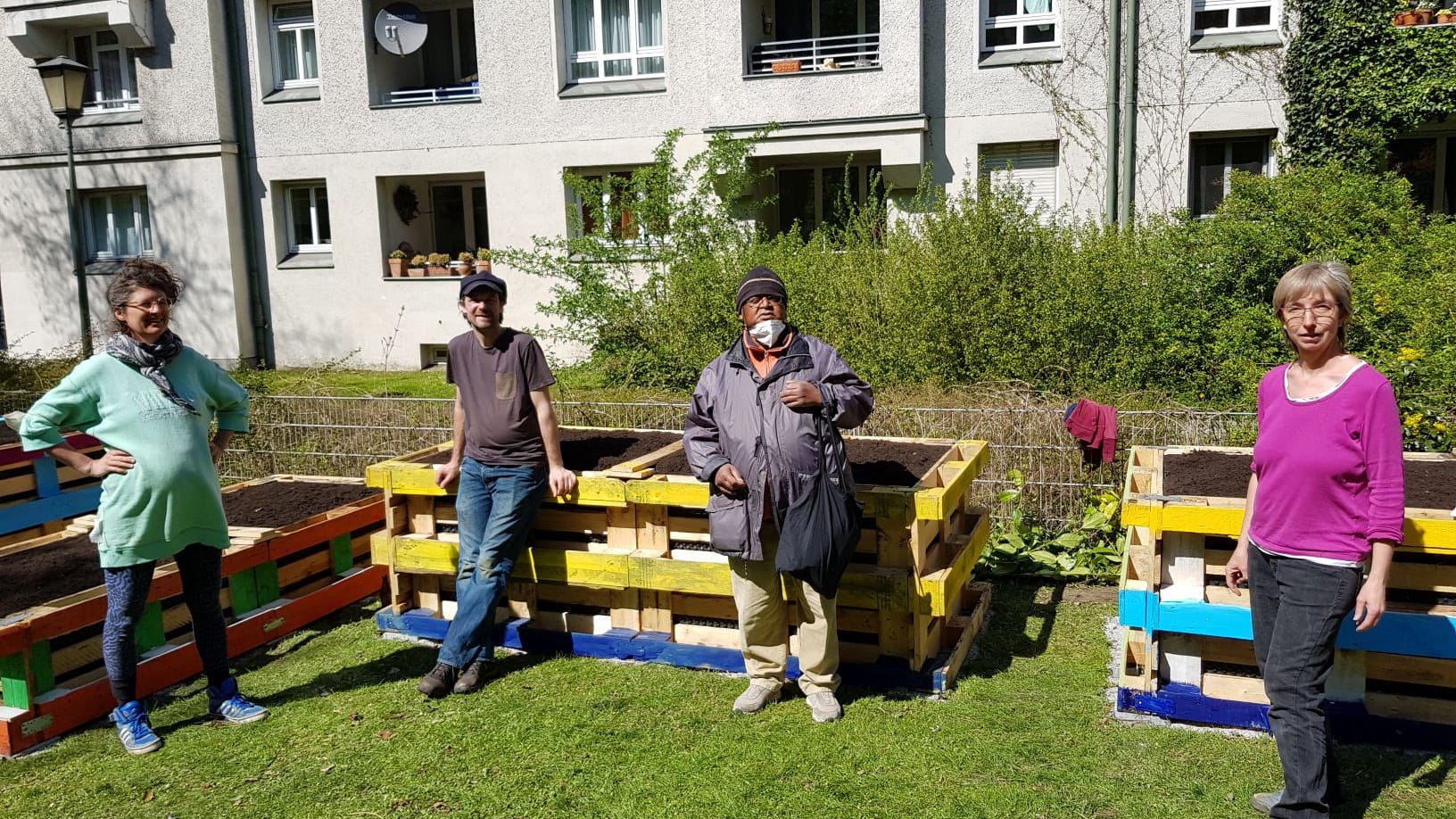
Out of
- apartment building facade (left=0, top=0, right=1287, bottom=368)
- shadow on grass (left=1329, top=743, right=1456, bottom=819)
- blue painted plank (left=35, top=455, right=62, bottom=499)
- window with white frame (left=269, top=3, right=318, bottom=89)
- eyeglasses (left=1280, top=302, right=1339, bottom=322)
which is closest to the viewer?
eyeglasses (left=1280, top=302, right=1339, bottom=322)

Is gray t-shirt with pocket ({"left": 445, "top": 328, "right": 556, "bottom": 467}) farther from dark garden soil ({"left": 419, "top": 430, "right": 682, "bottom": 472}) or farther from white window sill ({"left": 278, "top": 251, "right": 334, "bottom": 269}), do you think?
white window sill ({"left": 278, "top": 251, "right": 334, "bottom": 269})

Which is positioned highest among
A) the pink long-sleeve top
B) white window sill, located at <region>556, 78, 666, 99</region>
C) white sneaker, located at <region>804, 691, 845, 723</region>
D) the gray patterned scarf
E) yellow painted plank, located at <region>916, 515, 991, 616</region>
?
white window sill, located at <region>556, 78, 666, 99</region>

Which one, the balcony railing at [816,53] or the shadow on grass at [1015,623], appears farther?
the balcony railing at [816,53]

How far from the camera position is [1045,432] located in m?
8.10

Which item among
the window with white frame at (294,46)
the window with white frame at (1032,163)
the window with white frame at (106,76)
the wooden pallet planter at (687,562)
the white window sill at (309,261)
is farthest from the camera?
the window with white frame at (106,76)

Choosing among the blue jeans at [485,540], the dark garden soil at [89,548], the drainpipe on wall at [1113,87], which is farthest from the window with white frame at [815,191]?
the blue jeans at [485,540]

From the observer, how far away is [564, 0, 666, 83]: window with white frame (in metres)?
19.0

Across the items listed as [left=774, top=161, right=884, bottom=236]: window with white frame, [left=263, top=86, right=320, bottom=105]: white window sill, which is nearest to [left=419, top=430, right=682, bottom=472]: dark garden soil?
[left=774, top=161, right=884, bottom=236]: window with white frame

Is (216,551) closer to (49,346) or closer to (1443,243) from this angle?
(1443,243)

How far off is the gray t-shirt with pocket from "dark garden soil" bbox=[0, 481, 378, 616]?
192 cm

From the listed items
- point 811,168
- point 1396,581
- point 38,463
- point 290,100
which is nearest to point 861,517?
point 1396,581

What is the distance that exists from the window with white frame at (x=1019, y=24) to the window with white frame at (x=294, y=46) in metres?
12.0

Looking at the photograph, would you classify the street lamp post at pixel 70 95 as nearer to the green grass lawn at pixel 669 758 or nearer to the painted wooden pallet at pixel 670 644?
the painted wooden pallet at pixel 670 644

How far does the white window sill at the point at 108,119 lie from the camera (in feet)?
67.9
